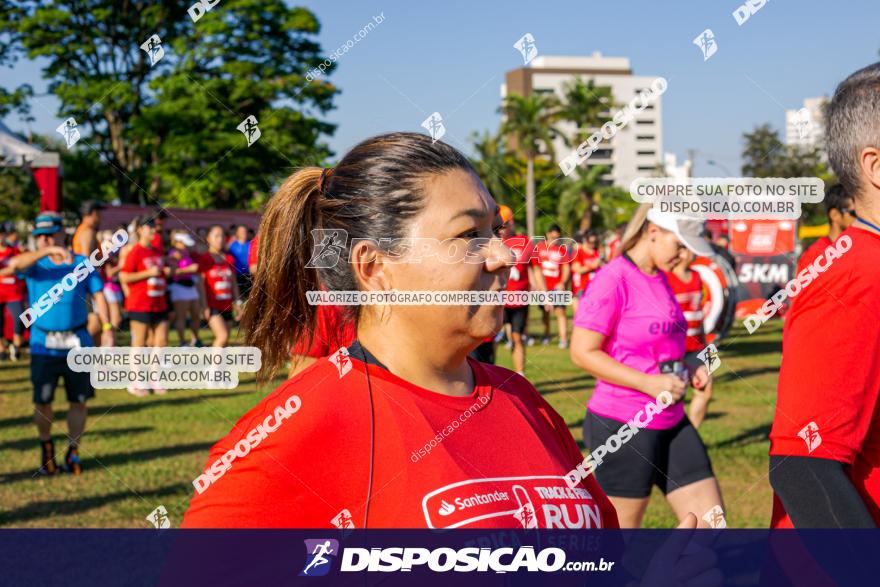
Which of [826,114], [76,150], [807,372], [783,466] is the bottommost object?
[783,466]

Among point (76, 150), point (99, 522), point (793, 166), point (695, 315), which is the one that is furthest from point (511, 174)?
point (99, 522)

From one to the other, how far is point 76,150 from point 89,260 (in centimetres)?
2502

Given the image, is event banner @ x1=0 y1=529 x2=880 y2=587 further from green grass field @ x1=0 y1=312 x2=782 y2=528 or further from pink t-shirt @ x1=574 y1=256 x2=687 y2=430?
green grass field @ x1=0 y1=312 x2=782 y2=528

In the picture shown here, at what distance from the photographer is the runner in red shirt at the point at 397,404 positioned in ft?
5.27

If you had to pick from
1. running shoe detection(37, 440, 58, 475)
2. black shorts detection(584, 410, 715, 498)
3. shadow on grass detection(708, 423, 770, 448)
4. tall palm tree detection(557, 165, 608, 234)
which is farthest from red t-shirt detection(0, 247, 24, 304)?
tall palm tree detection(557, 165, 608, 234)

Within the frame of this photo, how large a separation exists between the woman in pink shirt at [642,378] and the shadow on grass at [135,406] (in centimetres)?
719

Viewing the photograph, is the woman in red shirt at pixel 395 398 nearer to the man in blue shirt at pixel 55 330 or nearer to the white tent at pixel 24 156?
the man in blue shirt at pixel 55 330

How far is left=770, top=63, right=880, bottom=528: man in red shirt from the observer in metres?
1.93

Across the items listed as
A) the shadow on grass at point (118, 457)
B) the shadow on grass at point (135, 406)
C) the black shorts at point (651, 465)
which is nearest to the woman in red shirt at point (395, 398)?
the black shorts at point (651, 465)

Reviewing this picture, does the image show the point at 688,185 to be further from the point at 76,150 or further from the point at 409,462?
the point at 76,150

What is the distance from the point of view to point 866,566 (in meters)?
1.88

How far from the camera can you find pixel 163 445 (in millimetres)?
8469

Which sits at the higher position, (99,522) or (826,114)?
(826,114)

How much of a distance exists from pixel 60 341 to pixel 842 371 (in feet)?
22.0
